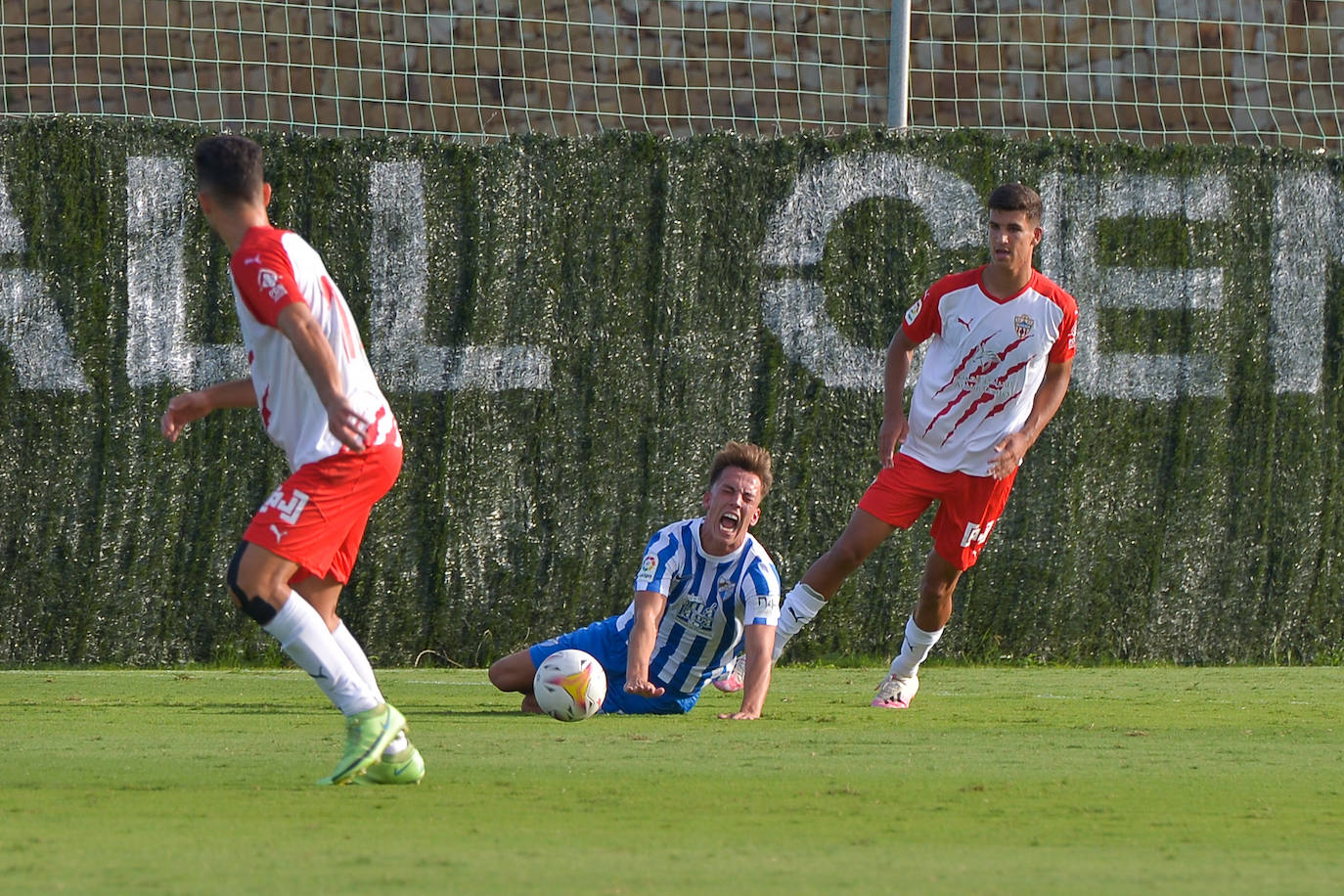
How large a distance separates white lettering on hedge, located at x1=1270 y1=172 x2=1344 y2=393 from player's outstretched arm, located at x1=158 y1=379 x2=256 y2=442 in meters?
6.08

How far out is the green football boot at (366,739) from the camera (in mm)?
4445

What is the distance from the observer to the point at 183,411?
16.6 feet

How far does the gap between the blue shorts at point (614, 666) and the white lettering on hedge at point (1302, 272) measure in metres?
4.34

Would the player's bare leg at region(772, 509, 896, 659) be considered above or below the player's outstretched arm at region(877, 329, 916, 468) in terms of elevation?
below

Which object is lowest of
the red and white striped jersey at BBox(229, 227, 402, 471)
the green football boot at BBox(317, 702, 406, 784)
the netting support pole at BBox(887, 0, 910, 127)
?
the green football boot at BBox(317, 702, 406, 784)

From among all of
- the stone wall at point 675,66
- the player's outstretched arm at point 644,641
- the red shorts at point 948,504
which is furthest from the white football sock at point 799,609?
the stone wall at point 675,66

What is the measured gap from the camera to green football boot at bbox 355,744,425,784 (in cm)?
454

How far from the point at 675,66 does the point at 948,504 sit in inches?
191

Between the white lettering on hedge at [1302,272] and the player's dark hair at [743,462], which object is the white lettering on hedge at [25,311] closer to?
the player's dark hair at [743,462]

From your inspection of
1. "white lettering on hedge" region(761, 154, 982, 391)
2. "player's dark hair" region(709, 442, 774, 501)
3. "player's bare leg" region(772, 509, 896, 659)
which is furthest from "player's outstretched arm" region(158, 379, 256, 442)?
"white lettering on hedge" region(761, 154, 982, 391)

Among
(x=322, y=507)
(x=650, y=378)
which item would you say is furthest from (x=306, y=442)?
(x=650, y=378)

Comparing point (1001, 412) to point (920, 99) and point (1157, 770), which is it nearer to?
point (1157, 770)

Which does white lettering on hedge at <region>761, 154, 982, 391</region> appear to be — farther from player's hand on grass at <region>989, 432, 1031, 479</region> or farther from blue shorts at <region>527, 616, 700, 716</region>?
blue shorts at <region>527, 616, 700, 716</region>

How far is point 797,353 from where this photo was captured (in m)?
9.00
